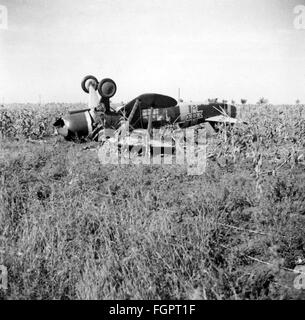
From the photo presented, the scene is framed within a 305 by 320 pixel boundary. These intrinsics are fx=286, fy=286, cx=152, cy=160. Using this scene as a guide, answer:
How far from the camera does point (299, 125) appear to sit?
6234mm

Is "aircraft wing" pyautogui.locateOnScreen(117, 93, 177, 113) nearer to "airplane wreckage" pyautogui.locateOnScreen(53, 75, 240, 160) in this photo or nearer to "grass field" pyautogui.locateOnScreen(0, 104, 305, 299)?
"airplane wreckage" pyautogui.locateOnScreen(53, 75, 240, 160)

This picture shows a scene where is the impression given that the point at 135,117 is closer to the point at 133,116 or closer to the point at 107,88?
the point at 133,116

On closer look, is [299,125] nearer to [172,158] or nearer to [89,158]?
[172,158]

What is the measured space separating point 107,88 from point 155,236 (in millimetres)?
5878

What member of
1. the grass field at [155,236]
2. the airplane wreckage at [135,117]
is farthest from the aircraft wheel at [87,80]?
the grass field at [155,236]

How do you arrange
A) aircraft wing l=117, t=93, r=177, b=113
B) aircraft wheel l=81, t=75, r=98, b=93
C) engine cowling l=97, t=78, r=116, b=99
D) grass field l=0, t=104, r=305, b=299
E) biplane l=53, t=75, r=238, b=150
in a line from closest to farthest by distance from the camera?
grass field l=0, t=104, r=305, b=299 < aircraft wing l=117, t=93, r=177, b=113 < biplane l=53, t=75, r=238, b=150 < engine cowling l=97, t=78, r=116, b=99 < aircraft wheel l=81, t=75, r=98, b=93

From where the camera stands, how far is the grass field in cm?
223

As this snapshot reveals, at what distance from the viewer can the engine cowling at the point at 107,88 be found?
7.74 metres

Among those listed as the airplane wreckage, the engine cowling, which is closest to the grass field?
the airplane wreckage

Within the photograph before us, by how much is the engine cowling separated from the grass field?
→ 3.35 m

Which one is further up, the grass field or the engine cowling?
the engine cowling
